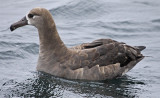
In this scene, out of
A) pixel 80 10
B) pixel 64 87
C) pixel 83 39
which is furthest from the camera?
pixel 80 10

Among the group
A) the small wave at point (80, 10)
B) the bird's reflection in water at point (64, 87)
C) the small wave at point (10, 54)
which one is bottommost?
the bird's reflection in water at point (64, 87)

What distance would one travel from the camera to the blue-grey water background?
10.4 m

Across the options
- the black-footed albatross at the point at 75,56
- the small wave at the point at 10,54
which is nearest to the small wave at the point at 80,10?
the small wave at the point at 10,54

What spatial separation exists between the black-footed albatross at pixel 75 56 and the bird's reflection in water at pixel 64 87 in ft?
0.61

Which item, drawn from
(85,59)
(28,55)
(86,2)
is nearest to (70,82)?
(85,59)

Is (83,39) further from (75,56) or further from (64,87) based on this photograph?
(64,87)

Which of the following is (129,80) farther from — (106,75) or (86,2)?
(86,2)

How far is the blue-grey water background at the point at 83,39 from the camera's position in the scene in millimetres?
10430

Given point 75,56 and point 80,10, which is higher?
point 80,10

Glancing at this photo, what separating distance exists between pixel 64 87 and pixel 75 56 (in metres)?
0.89

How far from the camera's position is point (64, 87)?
34.4ft

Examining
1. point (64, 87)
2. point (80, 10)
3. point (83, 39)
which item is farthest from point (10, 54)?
point (80, 10)

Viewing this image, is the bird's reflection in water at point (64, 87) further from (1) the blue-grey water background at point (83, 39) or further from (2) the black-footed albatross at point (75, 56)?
(2) the black-footed albatross at point (75, 56)

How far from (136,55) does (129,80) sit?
2.46 ft
